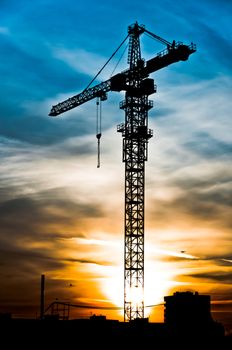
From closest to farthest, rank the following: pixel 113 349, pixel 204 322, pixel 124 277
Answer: pixel 113 349, pixel 124 277, pixel 204 322

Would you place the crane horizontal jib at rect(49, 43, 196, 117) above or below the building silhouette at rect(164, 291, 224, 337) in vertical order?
above

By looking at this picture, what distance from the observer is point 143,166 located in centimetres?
11931

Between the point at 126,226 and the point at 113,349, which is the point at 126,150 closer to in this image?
the point at 126,226

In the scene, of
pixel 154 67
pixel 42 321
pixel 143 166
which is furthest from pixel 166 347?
pixel 154 67

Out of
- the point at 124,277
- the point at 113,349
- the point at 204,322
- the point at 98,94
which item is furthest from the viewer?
the point at 204,322

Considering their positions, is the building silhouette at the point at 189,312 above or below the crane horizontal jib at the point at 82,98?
below

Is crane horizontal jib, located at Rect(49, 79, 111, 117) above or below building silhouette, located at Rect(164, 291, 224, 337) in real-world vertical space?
above

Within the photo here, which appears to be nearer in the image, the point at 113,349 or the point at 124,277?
the point at 113,349

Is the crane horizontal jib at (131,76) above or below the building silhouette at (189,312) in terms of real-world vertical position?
above

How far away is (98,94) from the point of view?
424 feet

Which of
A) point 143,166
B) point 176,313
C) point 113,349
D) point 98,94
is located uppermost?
point 98,94

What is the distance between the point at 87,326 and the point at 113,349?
5.55 metres

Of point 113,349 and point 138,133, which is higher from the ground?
point 138,133

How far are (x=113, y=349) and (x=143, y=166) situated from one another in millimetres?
33918
